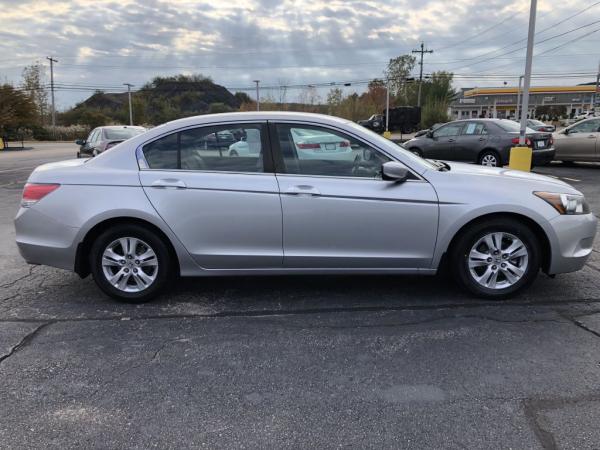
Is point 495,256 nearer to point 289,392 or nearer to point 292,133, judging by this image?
point 292,133

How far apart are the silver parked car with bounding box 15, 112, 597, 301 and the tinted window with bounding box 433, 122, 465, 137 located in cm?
998

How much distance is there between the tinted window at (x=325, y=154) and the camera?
14.0ft

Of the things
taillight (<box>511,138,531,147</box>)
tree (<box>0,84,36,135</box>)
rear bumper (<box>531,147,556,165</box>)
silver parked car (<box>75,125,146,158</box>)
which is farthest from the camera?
tree (<box>0,84,36,135</box>)

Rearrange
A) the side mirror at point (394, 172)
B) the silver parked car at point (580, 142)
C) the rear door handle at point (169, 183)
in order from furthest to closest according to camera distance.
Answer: the silver parked car at point (580, 142) → the rear door handle at point (169, 183) → the side mirror at point (394, 172)

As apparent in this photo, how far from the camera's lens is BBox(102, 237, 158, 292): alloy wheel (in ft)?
14.2

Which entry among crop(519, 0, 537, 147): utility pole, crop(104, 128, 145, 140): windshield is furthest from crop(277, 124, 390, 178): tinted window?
crop(104, 128, 145, 140): windshield

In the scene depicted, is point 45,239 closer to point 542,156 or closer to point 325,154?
point 325,154

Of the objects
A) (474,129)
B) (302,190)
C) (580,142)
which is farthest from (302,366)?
(580,142)

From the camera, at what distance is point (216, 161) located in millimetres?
4332

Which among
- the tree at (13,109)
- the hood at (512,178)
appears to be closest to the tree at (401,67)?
the tree at (13,109)

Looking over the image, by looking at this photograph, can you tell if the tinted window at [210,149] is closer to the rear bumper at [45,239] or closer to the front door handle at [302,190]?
the front door handle at [302,190]

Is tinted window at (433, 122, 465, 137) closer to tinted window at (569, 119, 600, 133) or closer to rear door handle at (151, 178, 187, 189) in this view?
tinted window at (569, 119, 600, 133)

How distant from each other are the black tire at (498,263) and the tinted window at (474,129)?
32.4ft

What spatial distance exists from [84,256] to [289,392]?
241 cm
